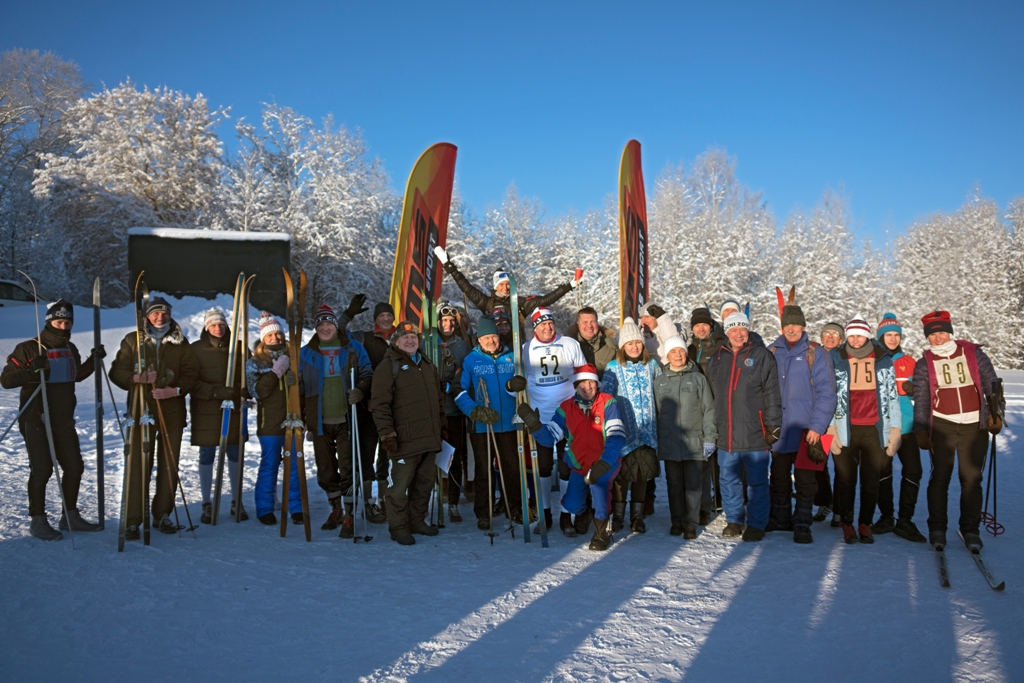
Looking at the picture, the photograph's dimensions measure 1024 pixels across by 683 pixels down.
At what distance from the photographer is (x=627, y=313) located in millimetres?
7723

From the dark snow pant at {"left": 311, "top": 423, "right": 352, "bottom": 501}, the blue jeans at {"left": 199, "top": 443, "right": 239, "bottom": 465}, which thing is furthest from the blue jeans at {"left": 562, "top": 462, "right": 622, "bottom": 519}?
the blue jeans at {"left": 199, "top": 443, "right": 239, "bottom": 465}

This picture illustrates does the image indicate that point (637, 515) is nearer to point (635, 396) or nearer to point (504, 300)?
point (635, 396)

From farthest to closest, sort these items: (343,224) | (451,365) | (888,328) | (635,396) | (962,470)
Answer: (343,224) → (451,365) → (888,328) → (635,396) → (962,470)

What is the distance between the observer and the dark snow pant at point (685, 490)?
17.9ft

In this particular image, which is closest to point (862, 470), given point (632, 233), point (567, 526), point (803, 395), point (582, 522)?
point (803, 395)

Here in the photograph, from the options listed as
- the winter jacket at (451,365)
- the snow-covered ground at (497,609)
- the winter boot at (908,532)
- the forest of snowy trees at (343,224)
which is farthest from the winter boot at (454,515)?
the forest of snowy trees at (343,224)

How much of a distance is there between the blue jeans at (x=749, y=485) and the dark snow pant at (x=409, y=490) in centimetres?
243

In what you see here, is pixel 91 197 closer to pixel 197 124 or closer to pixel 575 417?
pixel 197 124

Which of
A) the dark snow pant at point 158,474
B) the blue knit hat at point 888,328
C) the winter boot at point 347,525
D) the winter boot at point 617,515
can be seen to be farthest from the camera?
the blue knit hat at point 888,328

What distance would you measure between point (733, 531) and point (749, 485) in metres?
0.40

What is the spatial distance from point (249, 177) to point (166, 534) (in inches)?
985

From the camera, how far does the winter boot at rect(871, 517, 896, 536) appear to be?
544 centimetres

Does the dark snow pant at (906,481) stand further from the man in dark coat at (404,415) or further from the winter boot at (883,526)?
the man in dark coat at (404,415)

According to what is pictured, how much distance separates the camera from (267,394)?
578 centimetres
